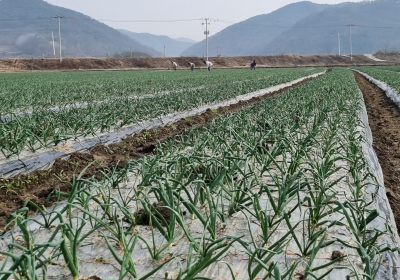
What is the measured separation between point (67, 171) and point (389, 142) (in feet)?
16.4

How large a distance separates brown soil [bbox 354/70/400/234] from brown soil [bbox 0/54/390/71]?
45956mm

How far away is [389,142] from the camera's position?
6.70m

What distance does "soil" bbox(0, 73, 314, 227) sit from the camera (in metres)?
3.60

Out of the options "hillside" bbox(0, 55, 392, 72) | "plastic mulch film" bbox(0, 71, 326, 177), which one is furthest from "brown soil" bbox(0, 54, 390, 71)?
"plastic mulch film" bbox(0, 71, 326, 177)

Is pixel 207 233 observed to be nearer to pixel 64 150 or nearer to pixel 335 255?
pixel 335 255

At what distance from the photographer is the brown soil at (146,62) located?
50.8 metres

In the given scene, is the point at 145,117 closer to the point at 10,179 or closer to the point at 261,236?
the point at 10,179

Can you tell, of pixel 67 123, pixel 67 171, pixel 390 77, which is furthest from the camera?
pixel 390 77

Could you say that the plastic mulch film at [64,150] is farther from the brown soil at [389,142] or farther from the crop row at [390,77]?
the crop row at [390,77]

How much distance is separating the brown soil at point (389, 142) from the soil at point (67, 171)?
2.50 m

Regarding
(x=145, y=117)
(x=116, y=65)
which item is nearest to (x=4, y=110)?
(x=145, y=117)

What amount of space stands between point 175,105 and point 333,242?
7106mm

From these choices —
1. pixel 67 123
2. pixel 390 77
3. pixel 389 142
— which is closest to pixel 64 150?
pixel 67 123

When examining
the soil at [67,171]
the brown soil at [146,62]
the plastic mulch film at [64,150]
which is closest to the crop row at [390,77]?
the plastic mulch film at [64,150]
